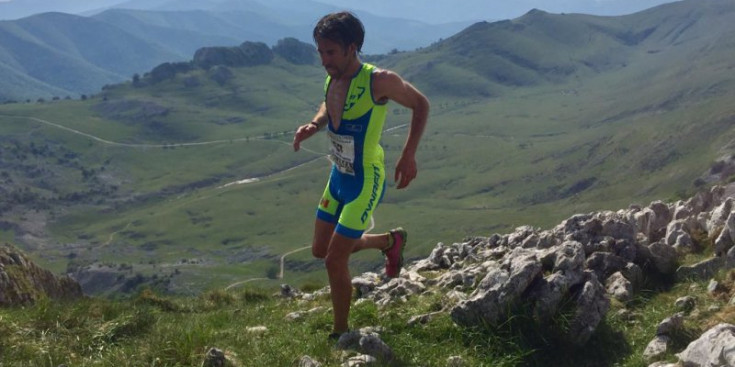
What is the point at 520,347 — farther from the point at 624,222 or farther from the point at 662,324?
the point at 624,222

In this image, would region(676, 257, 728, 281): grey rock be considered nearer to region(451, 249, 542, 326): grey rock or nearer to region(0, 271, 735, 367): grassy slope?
region(0, 271, 735, 367): grassy slope

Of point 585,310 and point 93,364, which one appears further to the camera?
point 585,310

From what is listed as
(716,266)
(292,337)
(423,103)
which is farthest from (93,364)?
(716,266)

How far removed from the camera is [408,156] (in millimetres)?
11328

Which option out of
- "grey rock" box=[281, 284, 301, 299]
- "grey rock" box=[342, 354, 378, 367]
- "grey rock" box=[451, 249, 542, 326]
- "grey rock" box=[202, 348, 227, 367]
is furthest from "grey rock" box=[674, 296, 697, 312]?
"grey rock" box=[281, 284, 301, 299]

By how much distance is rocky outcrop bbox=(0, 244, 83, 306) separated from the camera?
15211mm

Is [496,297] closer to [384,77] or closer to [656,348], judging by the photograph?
[656,348]

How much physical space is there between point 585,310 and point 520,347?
51.8 inches

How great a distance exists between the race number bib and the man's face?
43.9 inches


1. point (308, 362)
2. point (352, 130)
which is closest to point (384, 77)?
point (352, 130)

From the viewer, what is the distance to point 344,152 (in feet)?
39.1

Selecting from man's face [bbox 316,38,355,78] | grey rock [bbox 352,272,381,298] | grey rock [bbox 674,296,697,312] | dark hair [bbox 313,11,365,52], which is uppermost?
dark hair [bbox 313,11,365,52]

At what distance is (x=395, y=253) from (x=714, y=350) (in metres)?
6.94

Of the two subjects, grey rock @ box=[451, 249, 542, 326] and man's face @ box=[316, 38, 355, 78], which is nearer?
grey rock @ box=[451, 249, 542, 326]
